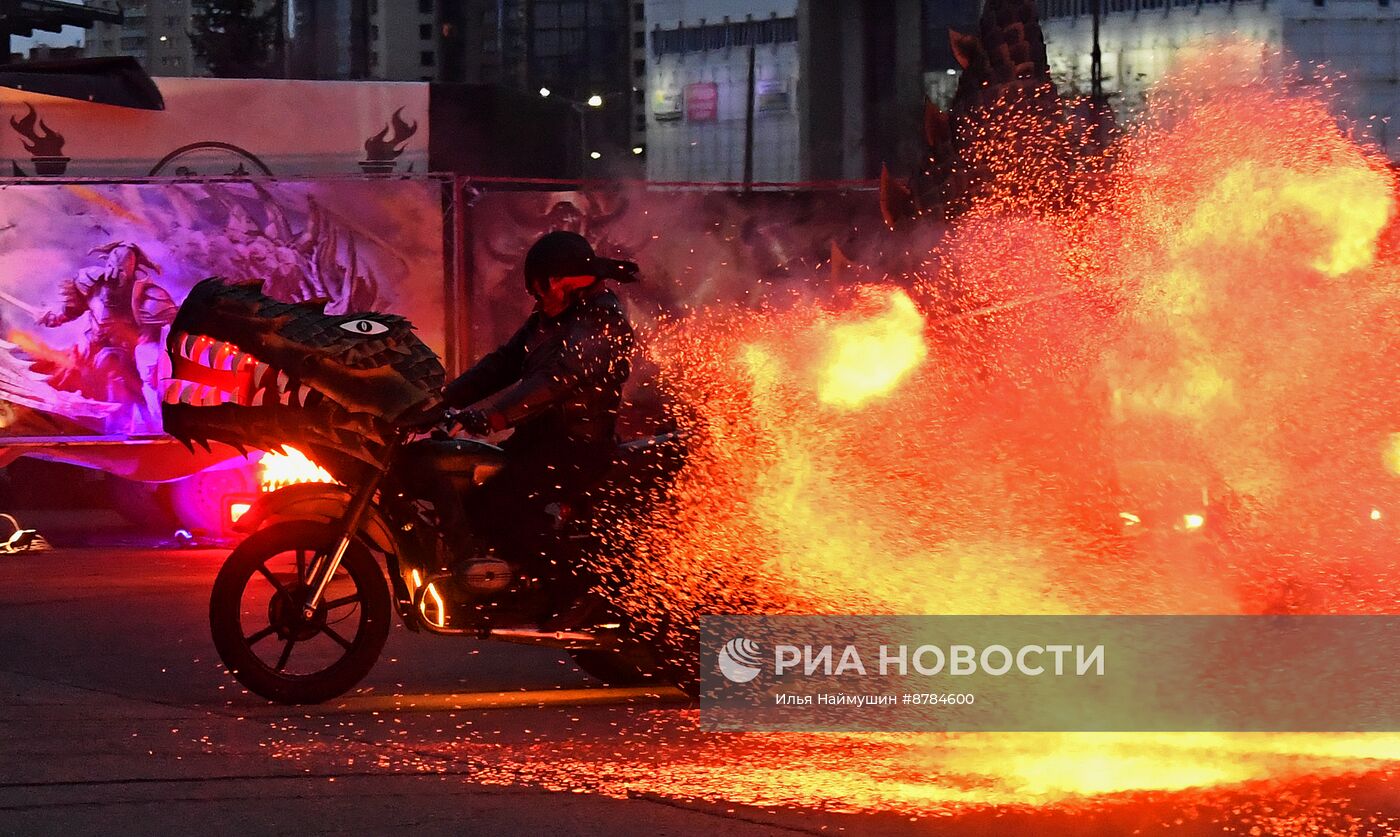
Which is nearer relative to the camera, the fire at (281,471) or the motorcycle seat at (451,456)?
the motorcycle seat at (451,456)

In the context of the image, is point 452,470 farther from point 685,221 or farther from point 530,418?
point 685,221

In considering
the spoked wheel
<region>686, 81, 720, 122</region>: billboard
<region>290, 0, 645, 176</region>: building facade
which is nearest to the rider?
the spoked wheel

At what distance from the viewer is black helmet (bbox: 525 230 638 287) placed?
23.0 feet

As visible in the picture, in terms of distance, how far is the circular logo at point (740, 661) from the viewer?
689cm

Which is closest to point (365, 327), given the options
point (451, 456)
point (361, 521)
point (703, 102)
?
point (451, 456)

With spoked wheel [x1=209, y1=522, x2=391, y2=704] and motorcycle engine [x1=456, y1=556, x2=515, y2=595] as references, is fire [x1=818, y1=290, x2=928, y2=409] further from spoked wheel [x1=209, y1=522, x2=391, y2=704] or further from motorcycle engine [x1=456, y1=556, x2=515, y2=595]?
spoked wheel [x1=209, y1=522, x2=391, y2=704]

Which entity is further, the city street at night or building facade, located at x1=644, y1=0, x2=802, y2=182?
building facade, located at x1=644, y1=0, x2=802, y2=182

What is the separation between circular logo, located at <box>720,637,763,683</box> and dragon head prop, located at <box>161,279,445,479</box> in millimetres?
1433

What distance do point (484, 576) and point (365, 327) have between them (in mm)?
1016

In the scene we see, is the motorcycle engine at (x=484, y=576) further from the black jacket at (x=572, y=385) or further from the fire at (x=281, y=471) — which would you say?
the fire at (x=281, y=471)

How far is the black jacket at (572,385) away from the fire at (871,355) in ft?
5.65

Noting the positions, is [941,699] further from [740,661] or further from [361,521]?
[361,521]

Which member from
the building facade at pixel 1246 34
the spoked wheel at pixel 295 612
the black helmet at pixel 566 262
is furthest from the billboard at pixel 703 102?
the spoked wheel at pixel 295 612

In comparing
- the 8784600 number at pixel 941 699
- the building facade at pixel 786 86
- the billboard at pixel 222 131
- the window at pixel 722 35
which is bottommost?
the 8784600 number at pixel 941 699
